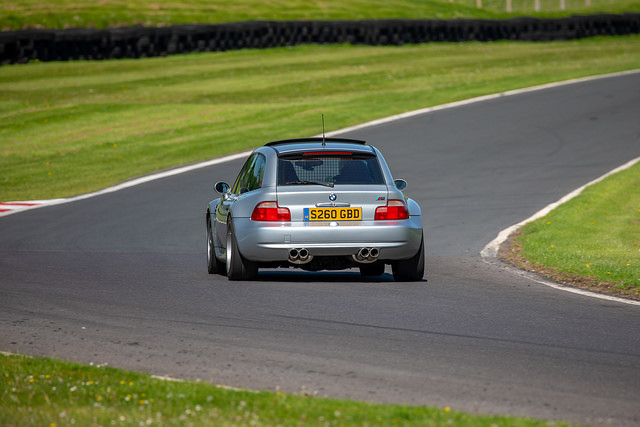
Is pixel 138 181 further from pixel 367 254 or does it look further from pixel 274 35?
pixel 274 35

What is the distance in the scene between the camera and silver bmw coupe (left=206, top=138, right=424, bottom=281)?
34.9 feet

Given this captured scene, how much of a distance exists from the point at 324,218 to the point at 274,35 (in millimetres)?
30800

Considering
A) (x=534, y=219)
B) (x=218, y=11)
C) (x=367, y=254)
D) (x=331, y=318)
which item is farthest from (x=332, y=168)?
(x=218, y=11)

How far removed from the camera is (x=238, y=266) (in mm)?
11016

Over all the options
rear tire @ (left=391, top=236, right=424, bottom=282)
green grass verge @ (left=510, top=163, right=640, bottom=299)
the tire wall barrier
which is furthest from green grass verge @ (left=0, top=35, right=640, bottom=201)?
rear tire @ (left=391, top=236, right=424, bottom=282)

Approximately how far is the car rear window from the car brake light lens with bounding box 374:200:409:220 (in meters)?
0.37

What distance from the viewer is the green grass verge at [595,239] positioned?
10836mm

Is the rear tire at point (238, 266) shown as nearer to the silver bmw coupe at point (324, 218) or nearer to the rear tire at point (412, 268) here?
the silver bmw coupe at point (324, 218)

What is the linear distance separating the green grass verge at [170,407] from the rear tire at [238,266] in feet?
14.8

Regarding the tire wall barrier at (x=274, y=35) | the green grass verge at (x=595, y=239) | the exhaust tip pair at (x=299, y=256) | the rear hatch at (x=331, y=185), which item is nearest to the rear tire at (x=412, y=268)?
the rear hatch at (x=331, y=185)

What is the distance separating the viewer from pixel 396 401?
5926 millimetres

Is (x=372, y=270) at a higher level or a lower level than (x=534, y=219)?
higher

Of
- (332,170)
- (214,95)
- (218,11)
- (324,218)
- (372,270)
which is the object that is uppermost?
(218,11)

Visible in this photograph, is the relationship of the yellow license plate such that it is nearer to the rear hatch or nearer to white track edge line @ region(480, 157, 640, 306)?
the rear hatch
